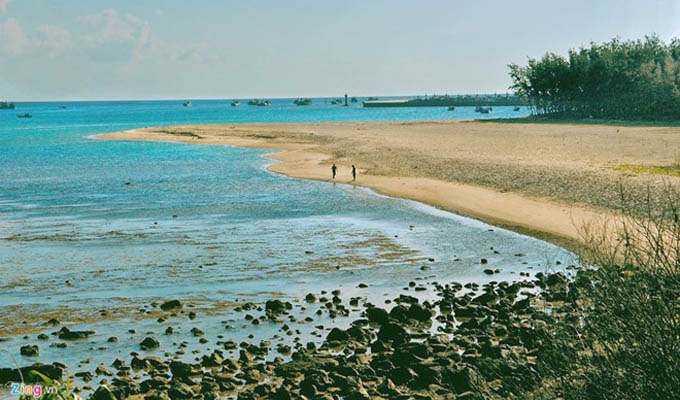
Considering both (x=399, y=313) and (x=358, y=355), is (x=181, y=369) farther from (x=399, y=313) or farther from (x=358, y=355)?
(x=399, y=313)

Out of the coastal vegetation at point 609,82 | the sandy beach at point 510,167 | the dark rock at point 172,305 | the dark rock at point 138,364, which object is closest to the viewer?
the dark rock at point 138,364

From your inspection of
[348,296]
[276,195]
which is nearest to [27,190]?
[276,195]

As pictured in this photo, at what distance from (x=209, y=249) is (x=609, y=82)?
83.0 m

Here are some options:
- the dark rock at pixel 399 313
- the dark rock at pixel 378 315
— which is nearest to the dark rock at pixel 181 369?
the dark rock at pixel 378 315

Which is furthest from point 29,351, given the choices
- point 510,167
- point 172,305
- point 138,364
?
point 510,167

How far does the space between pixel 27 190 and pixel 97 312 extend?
28.6m

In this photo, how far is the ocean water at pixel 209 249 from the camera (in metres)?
19.1

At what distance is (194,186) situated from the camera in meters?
43.2

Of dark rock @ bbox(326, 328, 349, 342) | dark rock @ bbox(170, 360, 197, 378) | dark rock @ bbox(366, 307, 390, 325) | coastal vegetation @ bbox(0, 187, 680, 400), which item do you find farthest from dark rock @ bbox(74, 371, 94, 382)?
dark rock @ bbox(366, 307, 390, 325)

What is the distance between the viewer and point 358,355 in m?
14.4

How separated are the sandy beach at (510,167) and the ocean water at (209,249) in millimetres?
2002

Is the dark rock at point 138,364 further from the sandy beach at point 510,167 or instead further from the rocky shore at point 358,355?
the sandy beach at point 510,167

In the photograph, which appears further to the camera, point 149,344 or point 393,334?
point 149,344

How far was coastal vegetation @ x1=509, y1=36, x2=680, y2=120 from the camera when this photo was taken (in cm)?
8788
